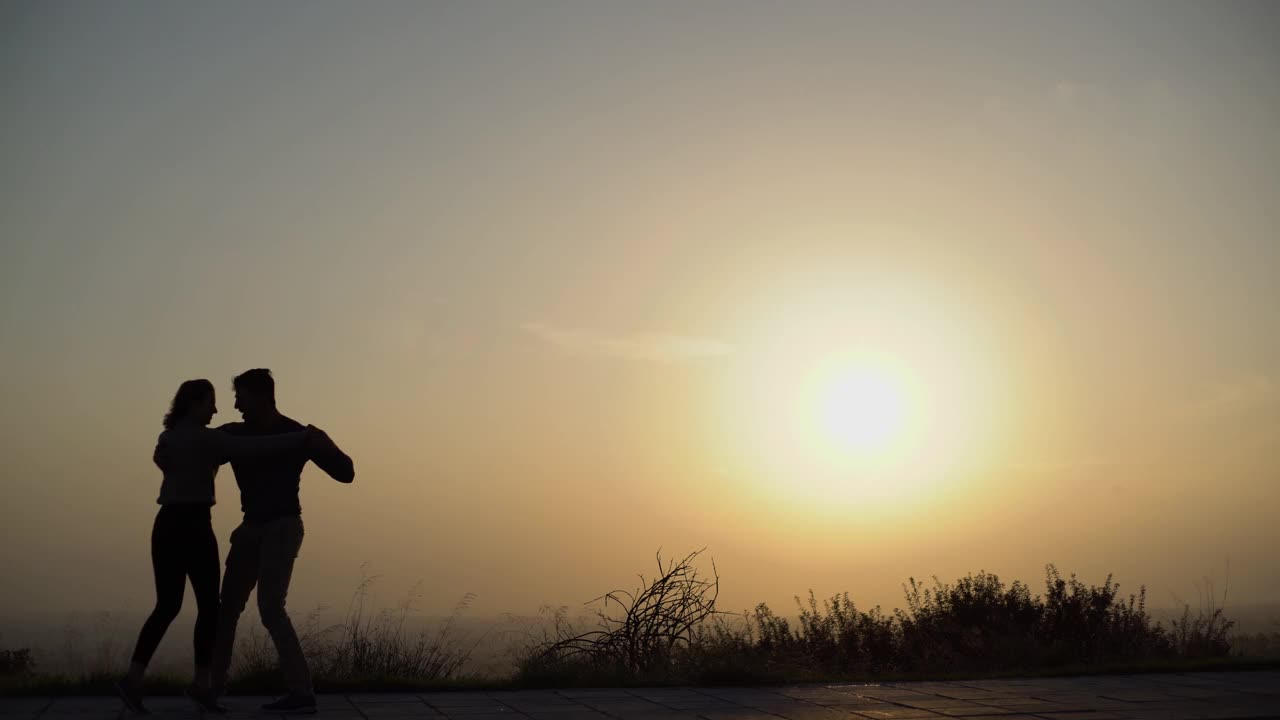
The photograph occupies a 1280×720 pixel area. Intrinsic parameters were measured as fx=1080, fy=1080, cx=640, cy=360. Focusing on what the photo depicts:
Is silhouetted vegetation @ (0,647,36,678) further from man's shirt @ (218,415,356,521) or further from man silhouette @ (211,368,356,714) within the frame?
man's shirt @ (218,415,356,521)

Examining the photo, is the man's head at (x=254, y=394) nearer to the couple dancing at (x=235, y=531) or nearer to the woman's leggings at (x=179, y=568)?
the couple dancing at (x=235, y=531)

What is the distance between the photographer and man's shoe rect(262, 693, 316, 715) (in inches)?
262

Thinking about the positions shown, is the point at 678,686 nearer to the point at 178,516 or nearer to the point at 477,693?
the point at 477,693

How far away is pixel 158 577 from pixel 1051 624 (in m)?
9.85

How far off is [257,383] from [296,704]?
2.02 m

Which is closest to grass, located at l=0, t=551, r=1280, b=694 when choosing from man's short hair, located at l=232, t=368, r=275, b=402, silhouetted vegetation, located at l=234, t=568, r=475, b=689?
silhouetted vegetation, located at l=234, t=568, r=475, b=689

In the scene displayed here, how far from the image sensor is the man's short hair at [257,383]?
22.8ft

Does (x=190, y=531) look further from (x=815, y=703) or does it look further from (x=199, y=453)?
(x=815, y=703)

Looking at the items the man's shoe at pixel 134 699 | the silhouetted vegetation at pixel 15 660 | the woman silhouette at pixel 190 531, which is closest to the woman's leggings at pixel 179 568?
the woman silhouette at pixel 190 531

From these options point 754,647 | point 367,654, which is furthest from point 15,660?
point 754,647

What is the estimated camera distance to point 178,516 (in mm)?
6625

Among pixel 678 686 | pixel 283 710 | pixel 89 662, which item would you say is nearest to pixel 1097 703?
pixel 678 686

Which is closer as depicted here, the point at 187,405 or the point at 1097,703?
the point at 187,405

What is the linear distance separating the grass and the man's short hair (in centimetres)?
224
